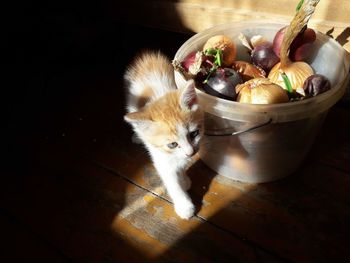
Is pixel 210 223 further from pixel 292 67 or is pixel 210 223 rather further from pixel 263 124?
pixel 292 67

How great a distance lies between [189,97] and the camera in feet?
2.56

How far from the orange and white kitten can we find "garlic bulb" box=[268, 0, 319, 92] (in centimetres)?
26

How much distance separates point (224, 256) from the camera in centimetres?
78

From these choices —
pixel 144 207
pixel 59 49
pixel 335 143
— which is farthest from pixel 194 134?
pixel 59 49

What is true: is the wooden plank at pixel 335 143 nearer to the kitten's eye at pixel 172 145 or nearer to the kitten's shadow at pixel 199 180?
the kitten's shadow at pixel 199 180

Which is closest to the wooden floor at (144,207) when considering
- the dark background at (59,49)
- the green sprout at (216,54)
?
the dark background at (59,49)

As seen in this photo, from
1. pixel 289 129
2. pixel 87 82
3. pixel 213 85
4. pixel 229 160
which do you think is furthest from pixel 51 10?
pixel 289 129

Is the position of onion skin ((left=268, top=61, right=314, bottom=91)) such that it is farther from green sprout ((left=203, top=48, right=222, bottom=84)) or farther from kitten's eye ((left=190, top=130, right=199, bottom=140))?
kitten's eye ((left=190, top=130, right=199, bottom=140))

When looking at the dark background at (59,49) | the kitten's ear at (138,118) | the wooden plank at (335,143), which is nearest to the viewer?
the kitten's ear at (138,118)

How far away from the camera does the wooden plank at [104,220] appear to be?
32.0 inches

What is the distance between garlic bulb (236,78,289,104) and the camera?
78 centimetres

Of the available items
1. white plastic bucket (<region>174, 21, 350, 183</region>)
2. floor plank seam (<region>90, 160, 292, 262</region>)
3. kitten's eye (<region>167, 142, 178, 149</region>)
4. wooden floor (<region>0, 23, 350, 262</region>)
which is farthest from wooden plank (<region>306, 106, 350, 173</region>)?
kitten's eye (<region>167, 142, 178, 149</region>)

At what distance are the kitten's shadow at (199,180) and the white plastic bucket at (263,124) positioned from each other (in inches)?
1.0

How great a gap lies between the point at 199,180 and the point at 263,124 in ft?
1.04
